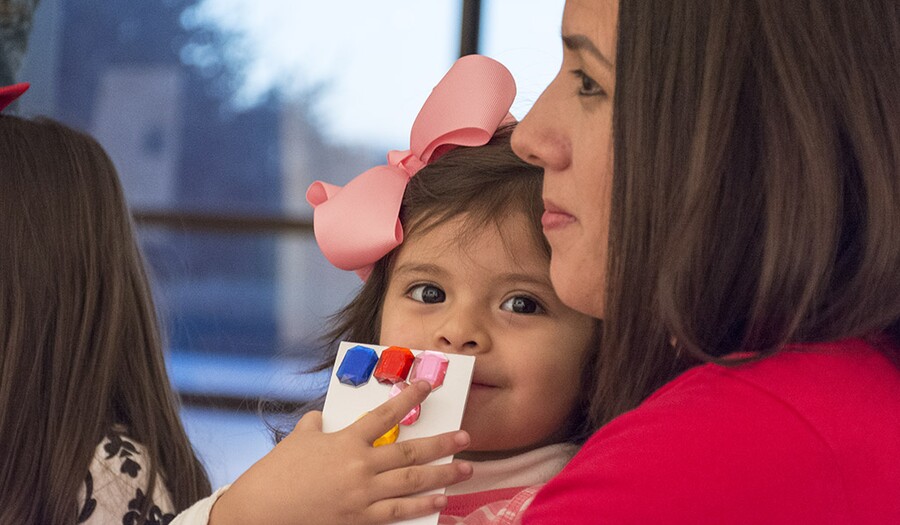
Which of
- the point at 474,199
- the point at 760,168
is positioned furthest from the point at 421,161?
the point at 760,168

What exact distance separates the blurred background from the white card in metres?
2.88

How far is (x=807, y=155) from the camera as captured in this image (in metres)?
0.82

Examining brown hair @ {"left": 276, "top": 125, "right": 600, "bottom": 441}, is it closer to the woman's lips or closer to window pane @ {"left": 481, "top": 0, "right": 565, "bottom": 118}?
the woman's lips

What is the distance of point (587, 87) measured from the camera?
992 mm

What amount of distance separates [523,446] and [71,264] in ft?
2.41

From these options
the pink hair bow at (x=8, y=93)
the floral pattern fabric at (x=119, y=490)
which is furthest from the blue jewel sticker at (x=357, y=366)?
the pink hair bow at (x=8, y=93)

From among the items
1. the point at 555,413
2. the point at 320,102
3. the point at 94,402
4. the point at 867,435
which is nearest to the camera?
the point at 867,435

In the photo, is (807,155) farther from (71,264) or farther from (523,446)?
(71,264)

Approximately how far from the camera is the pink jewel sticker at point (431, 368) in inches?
43.2

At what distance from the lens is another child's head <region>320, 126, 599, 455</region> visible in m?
1.24

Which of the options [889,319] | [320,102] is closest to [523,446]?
[889,319]

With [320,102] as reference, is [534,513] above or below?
above

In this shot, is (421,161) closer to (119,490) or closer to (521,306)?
(521,306)

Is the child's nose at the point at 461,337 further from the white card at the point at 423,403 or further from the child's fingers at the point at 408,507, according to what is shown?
the child's fingers at the point at 408,507
